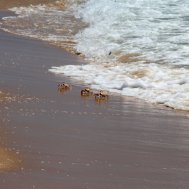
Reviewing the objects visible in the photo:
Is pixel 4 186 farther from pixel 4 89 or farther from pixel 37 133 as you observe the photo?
pixel 4 89

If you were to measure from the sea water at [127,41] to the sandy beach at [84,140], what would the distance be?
822mm

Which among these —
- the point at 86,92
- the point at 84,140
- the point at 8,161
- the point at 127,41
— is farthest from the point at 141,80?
the point at 8,161

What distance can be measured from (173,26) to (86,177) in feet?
35.1

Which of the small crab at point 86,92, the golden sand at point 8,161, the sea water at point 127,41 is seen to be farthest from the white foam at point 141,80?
the golden sand at point 8,161

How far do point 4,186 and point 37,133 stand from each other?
1549mm

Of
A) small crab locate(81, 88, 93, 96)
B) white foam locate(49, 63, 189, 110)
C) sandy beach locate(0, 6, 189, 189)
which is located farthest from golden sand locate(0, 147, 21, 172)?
white foam locate(49, 63, 189, 110)

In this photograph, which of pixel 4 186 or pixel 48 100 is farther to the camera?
pixel 48 100

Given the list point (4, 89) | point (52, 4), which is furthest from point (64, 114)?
point (52, 4)

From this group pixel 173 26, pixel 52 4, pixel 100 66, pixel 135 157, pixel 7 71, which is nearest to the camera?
pixel 135 157

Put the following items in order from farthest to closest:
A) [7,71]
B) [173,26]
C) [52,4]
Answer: [52,4], [173,26], [7,71]

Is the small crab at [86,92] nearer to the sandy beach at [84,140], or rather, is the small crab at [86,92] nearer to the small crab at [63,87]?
the sandy beach at [84,140]

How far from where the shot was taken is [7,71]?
342 inches

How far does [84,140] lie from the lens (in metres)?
5.32

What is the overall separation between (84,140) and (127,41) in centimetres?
769
